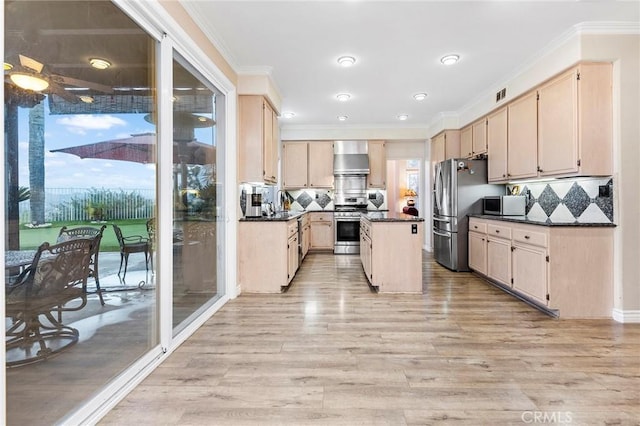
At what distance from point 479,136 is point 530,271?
2.50 metres

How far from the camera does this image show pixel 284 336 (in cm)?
262

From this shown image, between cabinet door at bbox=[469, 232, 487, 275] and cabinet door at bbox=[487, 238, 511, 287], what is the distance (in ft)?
0.36

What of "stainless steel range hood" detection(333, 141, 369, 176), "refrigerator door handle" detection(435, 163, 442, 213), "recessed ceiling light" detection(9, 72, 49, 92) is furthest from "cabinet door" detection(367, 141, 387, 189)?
"recessed ceiling light" detection(9, 72, 49, 92)

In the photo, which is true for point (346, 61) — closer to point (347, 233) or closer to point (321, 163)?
point (321, 163)

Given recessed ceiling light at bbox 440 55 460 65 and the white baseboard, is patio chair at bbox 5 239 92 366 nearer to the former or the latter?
recessed ceiling light at bbox 440 55 460 65

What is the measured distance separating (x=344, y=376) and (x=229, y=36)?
3134 mm

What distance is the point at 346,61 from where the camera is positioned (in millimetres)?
3600

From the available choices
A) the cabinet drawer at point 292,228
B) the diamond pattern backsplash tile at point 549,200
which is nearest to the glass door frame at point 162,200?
the cabinet drawer at point 292,228

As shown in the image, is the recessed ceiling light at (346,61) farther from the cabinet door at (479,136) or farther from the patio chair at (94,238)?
the patio chair at (94,238)

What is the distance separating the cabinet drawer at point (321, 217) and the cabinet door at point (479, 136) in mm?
3058

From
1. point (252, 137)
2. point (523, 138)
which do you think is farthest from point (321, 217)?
point (523, 138)

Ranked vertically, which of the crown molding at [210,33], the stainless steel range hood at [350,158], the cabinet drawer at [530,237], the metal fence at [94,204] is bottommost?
the cabinet drawer at [530,237]

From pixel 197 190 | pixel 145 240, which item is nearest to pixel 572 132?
pixel 197 190

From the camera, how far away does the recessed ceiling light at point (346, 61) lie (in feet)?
11.5
